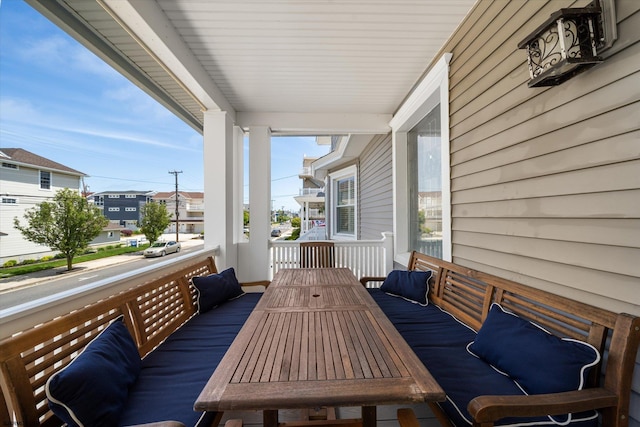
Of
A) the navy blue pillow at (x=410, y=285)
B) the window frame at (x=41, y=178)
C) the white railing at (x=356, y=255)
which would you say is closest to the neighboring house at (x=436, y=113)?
the white railing at (x=356, y=255)

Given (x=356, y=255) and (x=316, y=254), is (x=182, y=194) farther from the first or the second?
(x=356, y=255)

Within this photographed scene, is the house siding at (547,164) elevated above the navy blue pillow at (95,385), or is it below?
above

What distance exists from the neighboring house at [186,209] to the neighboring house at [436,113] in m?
0.22

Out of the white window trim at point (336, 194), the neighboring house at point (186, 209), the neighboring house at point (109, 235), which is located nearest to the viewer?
the neighboring house at point (109, 235)

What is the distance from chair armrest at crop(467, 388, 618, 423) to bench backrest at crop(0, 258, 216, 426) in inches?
66.3

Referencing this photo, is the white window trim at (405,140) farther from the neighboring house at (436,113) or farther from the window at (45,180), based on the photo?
the window at (45,180)

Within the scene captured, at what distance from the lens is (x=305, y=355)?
1.18m

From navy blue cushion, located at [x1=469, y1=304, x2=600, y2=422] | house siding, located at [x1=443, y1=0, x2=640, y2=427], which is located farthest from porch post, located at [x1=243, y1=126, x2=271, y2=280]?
navy blue cushion, located at [x1=469, y1=304, x2=600, y2=422]

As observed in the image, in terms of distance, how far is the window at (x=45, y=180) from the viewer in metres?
1.42

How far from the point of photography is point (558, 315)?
51.4 inches

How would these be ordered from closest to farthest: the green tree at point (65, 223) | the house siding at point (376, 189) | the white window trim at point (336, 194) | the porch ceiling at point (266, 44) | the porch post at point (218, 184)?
the green tree at point (65, 223), the porch ceiling at point (266, 44), the porch post at point (218, 184), the house siding at point (376, 189), the white window trim at point (336, 194)

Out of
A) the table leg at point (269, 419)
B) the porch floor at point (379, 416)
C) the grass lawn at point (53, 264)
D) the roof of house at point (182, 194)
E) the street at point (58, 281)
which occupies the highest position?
the roof of house at point (182, 194)

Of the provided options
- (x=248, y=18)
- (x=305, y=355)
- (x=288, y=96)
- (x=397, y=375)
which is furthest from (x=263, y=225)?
(x=397, y=375)

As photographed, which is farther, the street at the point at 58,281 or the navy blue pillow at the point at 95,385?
the street at the point at 58,281
